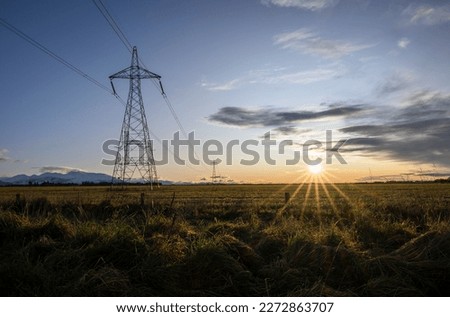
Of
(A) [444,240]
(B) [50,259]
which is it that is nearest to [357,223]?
(A) [444,240]

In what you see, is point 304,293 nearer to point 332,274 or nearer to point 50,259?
point 332,274

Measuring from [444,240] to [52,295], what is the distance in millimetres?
7191

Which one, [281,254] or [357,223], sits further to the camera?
[357,223]

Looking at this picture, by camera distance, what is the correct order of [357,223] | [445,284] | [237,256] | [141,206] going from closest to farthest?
[445,284]
[237,256]
[357,223]
[141,206]

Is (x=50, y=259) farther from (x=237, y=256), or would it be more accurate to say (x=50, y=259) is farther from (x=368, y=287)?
(x=368, y=287)

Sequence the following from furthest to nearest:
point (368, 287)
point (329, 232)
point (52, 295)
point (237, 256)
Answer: point (329, 232) → point (237, 256) → point (368, 287) → point (52, 295)

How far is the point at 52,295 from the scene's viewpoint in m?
5.43

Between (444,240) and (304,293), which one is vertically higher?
(444,240)

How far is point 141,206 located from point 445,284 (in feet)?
54.4

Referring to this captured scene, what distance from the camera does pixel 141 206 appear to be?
2064 cm

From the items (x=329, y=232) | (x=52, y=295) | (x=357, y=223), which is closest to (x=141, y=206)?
(x=357, y=223)

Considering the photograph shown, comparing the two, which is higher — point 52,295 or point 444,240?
point 444,240

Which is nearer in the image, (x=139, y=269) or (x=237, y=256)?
(x=139, y=269)

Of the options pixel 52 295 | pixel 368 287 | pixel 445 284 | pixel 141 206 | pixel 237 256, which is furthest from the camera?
pixel 141 206
